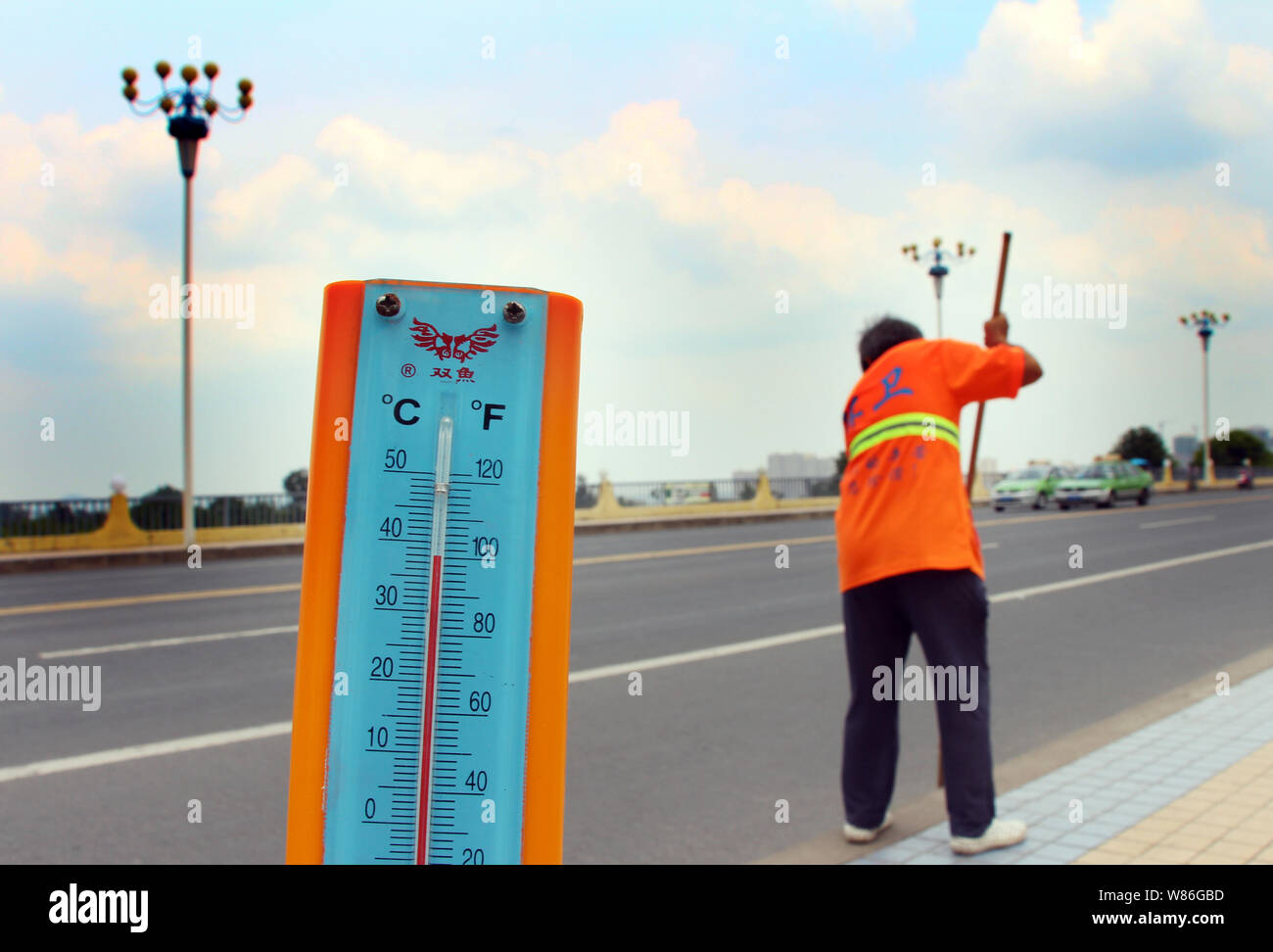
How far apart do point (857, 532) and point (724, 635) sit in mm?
5175

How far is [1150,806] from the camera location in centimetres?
446

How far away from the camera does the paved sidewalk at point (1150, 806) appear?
392 centimetres

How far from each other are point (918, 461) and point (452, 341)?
2.70 meters

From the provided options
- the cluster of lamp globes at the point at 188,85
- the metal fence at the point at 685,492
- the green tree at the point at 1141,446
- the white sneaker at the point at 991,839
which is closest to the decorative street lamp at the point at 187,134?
the cluster of lamp globes at the point at 188,85

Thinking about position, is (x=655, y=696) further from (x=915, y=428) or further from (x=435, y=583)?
(x=435, y=583)

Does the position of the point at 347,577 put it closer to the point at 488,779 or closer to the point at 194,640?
the point at 488,779

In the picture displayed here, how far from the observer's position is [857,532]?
424cm

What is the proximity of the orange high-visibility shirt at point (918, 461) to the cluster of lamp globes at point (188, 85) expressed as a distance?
60.1ft

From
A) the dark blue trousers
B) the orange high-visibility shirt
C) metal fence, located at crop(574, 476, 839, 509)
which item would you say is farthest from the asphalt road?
metal fence, located at crop(574, 476, 839, 509)

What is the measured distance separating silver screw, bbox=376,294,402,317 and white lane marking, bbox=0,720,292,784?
4663mm

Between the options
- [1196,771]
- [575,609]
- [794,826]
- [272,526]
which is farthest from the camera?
[272,526]

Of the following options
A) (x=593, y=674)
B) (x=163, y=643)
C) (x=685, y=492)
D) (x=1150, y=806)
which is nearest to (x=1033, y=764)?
(x=1150, y=806)
